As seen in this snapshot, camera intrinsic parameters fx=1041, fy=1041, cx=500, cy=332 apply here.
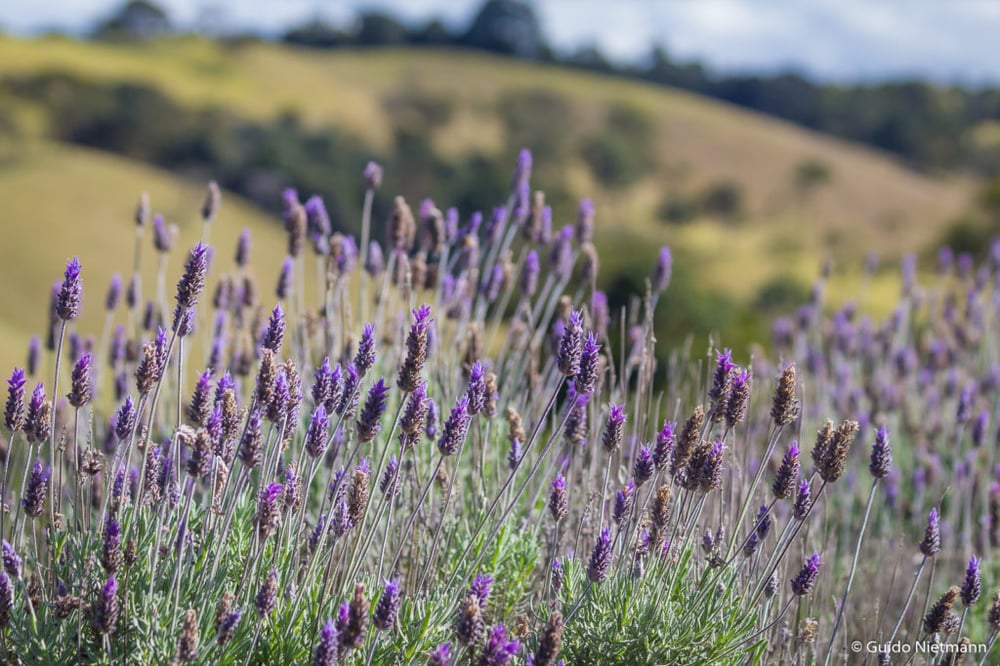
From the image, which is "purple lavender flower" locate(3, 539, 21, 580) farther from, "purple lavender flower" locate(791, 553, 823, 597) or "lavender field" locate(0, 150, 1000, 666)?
"purple lavender flower" locate(791, 553, 823, 597)

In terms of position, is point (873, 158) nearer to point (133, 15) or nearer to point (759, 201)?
point (759, 201)

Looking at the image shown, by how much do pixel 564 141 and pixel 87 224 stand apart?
3498 centimetres

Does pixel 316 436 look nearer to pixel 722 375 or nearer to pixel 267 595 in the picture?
pixel 267 595

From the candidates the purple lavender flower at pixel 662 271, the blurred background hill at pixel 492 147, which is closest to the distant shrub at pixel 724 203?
the blurred background hill at pixel 492 147

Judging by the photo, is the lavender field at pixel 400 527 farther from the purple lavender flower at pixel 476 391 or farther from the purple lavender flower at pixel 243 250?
the purple lavender flower at pixel 243 250

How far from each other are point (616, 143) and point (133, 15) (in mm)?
43231

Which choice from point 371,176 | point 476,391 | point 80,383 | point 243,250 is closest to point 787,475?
point 476,391

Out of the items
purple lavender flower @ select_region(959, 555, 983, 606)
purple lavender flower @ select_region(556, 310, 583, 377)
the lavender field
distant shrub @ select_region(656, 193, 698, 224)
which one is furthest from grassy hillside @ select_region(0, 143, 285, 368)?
purple lavender flower @ select_region(959, 555, 983, 606)

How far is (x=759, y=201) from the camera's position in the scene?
66.1 m

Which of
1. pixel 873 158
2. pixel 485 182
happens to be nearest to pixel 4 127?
pixel 485 182

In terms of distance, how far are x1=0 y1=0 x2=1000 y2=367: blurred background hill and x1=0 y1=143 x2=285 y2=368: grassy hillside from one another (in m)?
0.13

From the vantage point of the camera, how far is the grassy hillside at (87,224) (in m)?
26.7

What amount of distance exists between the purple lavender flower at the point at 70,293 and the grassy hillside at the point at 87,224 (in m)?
21.5

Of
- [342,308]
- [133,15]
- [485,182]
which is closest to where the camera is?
[342,308]
